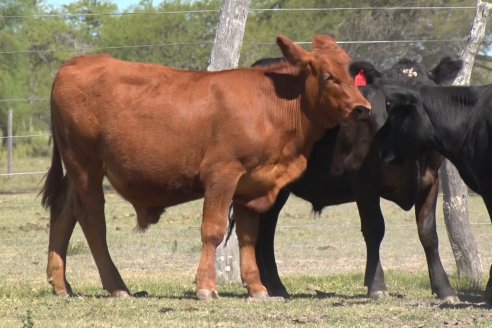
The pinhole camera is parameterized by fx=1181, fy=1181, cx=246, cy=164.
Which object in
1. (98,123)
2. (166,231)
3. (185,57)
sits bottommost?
(166,231)

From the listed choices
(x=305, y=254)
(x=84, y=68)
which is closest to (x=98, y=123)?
(x=84, y=68)

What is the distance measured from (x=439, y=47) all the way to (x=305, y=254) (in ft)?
58.3

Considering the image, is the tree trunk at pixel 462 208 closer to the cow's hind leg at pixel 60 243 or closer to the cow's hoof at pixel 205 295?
the cow's hoof at pixel 205 295

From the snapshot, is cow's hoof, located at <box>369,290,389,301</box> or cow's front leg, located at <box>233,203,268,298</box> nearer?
cow's front leg, located at <box>233,203,268,298</box>

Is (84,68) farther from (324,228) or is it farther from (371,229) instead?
(324,228)

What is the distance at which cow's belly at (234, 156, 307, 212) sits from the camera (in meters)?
9.52

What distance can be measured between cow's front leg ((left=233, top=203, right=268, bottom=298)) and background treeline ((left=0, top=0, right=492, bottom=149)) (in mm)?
17613

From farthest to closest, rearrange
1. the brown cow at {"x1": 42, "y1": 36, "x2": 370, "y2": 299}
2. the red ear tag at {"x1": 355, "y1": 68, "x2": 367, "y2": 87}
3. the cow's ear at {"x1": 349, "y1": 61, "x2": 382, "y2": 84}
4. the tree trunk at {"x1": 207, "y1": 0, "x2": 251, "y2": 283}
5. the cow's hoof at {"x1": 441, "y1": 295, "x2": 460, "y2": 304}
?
the tree trunk at {"x1": 207, "y1": 0, "x2": 251, "y2": 283}, the red ear tag at {"x1": 355, "y1": 68, "x2": 367, "y2": 87}, the cow's ear at {"x1": 349, "y1": 61, "x2": 382, "y2": 84}, the cow's hoof at {"x1": 441, "y1": 295, "x2": 460, "y2": 304}, the brown cow at {"x1": 42, "y1": 36, "x2": 370, "y2": 299}

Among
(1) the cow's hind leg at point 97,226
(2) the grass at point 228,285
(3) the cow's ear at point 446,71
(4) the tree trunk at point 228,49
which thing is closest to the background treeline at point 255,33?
(2) the grass at point 228,285

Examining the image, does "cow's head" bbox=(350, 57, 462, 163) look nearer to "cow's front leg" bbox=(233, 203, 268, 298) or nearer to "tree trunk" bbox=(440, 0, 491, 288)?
"cow's front leg" bbox=(233, 203, 268, 298)

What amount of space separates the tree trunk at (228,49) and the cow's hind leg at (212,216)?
9.10 ft

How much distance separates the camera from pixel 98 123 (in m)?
9.78

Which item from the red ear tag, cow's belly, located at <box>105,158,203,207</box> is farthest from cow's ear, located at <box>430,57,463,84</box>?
cow's belly, located at <box>105,158,203,207</box>

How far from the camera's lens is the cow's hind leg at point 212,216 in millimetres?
9328
